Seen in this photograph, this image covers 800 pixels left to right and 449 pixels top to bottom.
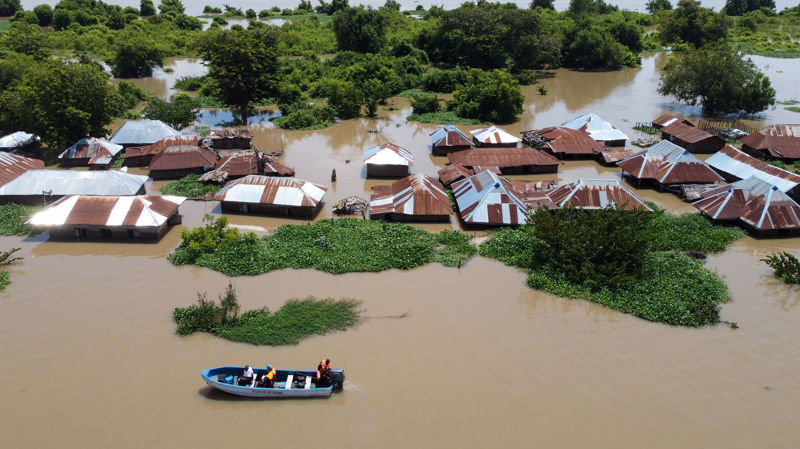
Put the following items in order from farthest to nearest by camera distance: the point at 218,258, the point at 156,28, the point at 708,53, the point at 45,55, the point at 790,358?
the point at 156,28, the point at 45,55, the point at 708,53, the point at 218,258, the point at 790,358

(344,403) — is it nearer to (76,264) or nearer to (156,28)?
(76,264)

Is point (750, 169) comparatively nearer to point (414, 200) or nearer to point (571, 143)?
point (571, 143)

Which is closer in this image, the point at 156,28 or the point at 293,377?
the point at 293,377

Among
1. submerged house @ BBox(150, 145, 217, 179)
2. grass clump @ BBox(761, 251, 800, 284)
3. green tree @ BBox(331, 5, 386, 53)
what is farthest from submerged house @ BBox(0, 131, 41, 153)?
grass clump @ BBox(761, 251, 800, 284)

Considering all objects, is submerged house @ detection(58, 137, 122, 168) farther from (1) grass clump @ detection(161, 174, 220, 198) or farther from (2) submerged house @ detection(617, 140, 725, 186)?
(2) submerged house @ detection(617, 140, 725, 186)

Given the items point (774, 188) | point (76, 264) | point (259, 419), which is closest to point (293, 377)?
point (259, 419)

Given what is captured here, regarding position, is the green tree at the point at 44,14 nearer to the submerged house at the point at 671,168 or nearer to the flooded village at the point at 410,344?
the flooded village at the point at 410,344

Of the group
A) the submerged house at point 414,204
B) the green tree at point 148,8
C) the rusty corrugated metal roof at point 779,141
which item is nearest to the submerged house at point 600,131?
the rusty corrugated metal roof at point 779,141
